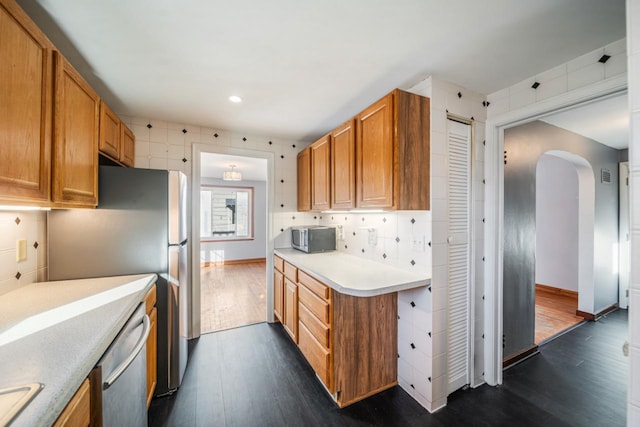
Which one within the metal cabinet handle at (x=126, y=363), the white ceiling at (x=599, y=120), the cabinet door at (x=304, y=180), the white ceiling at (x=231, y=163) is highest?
the white ceiling at (x=231, y=163)

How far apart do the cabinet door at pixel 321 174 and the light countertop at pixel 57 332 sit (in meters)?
1.58

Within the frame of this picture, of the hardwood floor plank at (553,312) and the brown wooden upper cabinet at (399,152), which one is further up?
the brown wooden upper cabinet at (399,152)

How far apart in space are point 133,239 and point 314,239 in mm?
1599

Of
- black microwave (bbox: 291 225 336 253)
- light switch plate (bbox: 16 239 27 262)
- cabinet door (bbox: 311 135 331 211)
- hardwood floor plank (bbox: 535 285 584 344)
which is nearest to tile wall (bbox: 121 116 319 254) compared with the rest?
black microwave (bbox: 291 225 336 253)

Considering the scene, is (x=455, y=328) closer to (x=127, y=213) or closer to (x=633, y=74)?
(x=633, y=74)

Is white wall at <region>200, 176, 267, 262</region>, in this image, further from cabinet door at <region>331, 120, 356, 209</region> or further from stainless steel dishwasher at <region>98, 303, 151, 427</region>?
stainless steel dishwasher at <region>98, 303, 151, 427</region>

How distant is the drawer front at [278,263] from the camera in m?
2.72

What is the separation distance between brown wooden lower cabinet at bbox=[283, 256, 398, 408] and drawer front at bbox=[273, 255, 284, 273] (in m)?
0.69

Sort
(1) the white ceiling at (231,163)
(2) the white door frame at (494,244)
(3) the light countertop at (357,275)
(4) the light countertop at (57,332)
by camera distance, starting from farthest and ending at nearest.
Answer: (1) the white ceiling at (231,163) → (2) the white door frame at (494,244) → (3) the light countertop at (357,275) → (4) the light countertop at (57,332)

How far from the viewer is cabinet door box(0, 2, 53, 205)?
0.93 metres

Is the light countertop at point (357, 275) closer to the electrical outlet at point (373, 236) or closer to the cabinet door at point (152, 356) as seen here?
the electrical outlet at point (373, 236)

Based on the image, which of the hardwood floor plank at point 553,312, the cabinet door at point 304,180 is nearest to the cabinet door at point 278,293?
the cabinet door at point 304,180

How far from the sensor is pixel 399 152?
161 cm

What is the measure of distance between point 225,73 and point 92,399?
5.90 ft
